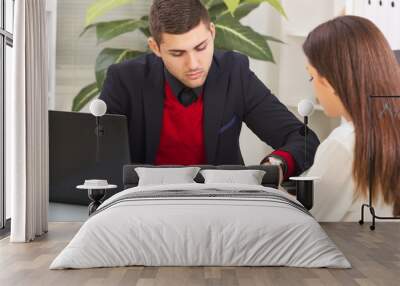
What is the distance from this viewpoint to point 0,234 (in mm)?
5426

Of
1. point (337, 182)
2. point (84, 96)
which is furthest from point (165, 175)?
point (337, 182)

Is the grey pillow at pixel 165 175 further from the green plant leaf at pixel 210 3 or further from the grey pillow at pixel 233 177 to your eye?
the green plant leaf at pixel 210 3

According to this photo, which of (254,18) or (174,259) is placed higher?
(254,18)

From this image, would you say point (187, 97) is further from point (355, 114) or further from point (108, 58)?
point (355, 114)

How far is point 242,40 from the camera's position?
633 cm

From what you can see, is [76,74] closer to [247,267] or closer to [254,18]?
[254,18]

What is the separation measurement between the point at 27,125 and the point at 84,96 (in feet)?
3.92

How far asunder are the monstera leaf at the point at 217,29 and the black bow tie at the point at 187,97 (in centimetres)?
55

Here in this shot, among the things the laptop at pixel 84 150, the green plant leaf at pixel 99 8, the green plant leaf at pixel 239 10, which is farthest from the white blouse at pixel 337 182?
the green plant leaf at pixel 99 8

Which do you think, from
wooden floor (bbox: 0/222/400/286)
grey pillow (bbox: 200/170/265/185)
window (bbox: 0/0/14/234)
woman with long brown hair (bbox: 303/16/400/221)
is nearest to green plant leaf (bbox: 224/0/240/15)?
woman with long brown hair (bbox: 303/16/400/221)

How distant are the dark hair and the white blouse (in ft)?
5.76

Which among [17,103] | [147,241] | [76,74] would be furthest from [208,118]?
[147,241]

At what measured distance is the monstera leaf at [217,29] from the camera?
20.4 ft

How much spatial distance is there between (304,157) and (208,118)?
3.38 ft
